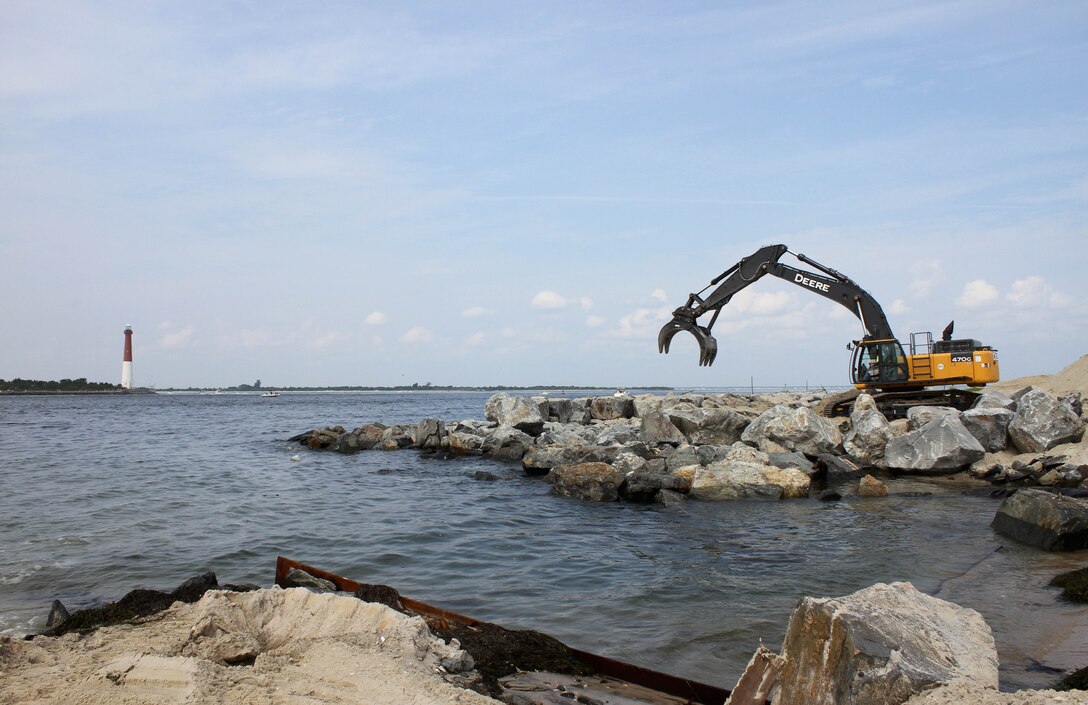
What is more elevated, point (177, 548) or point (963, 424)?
point (963, 424)

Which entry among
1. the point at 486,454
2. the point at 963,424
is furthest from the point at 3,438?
the point at 963,424

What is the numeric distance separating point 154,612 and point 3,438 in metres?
27.5

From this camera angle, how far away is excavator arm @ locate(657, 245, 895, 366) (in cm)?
1953

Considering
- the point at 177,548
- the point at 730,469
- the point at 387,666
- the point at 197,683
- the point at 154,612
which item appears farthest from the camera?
the point at 730,469

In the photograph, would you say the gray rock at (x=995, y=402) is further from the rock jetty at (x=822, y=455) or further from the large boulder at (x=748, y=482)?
the large boulder at (x=748, y=482)

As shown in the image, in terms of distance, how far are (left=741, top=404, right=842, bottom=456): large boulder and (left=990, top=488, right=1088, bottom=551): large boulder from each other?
6.45 meters

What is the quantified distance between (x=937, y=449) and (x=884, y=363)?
5841 mm

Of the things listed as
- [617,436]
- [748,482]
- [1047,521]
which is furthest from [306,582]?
[617,436]

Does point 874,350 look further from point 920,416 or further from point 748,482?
point 748,482

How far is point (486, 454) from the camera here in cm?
2005

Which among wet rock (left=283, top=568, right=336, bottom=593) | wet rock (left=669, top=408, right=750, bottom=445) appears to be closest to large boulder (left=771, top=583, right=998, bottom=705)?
wet rock (left=283, top=568, right=336, bottom=593)

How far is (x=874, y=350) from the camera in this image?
19.4 meters

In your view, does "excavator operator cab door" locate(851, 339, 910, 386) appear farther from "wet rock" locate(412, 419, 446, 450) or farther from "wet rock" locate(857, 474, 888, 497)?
"wet rock" locate(412, 419, 446, 450)

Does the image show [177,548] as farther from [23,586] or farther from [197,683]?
[197,683]
